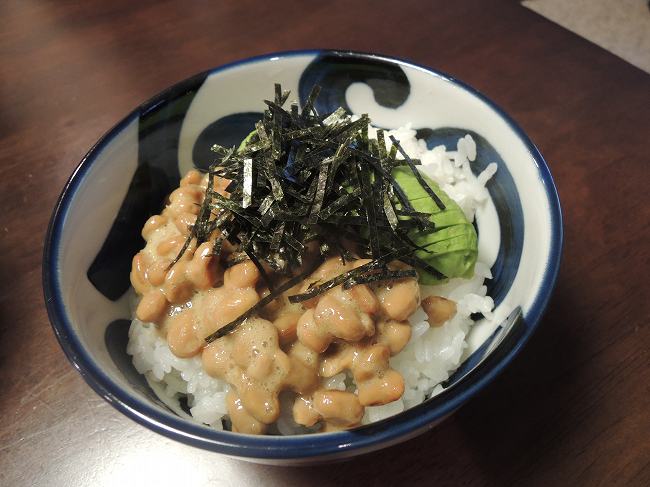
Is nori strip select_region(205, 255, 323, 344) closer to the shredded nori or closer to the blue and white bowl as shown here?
the shredded nori

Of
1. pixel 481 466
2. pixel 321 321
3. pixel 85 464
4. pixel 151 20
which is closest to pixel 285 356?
pixel 321 321

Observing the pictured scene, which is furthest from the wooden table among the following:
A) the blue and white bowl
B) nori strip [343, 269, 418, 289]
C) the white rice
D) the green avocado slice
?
nori strip [343, 269, 418, 289]

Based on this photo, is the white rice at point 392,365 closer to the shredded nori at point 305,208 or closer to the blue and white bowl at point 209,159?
the blue and white bowl at point 209,159

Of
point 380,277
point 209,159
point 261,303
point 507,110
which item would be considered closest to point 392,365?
point 380,277

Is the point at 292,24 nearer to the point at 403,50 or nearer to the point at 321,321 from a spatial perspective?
the point at 403,50

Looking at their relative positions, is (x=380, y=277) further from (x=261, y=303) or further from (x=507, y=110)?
(x=507, y=110)
